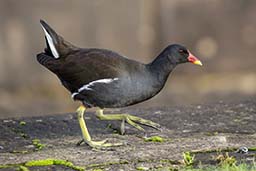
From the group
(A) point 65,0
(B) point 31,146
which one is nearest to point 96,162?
(B) point 31,146

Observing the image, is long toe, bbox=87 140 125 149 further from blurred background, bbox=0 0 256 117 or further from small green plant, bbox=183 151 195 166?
blurred background, bbox=0 0 256 117

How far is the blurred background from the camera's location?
911 centimetres

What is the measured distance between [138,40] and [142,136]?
2.77 meters

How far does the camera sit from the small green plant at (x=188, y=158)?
6.03m

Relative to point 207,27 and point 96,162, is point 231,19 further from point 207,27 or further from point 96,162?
point 96,162

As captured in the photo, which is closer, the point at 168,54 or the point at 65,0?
the point at 168,54

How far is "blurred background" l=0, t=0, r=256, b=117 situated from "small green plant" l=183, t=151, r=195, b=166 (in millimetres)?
2959

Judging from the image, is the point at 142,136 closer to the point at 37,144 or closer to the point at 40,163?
the point at 37,144

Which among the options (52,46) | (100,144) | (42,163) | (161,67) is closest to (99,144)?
(100,144)

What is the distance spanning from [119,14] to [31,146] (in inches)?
116

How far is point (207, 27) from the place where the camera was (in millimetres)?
9367

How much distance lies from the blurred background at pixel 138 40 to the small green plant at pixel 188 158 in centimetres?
296

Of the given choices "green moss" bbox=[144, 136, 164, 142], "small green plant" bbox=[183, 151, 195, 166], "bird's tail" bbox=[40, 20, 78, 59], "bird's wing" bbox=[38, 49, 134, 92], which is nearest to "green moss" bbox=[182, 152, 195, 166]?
"small green plant" bbox=[183, 151, 195, 166]

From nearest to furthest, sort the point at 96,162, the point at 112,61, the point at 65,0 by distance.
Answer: the point at 96,162
the point at 112,61
the point at 65,0
